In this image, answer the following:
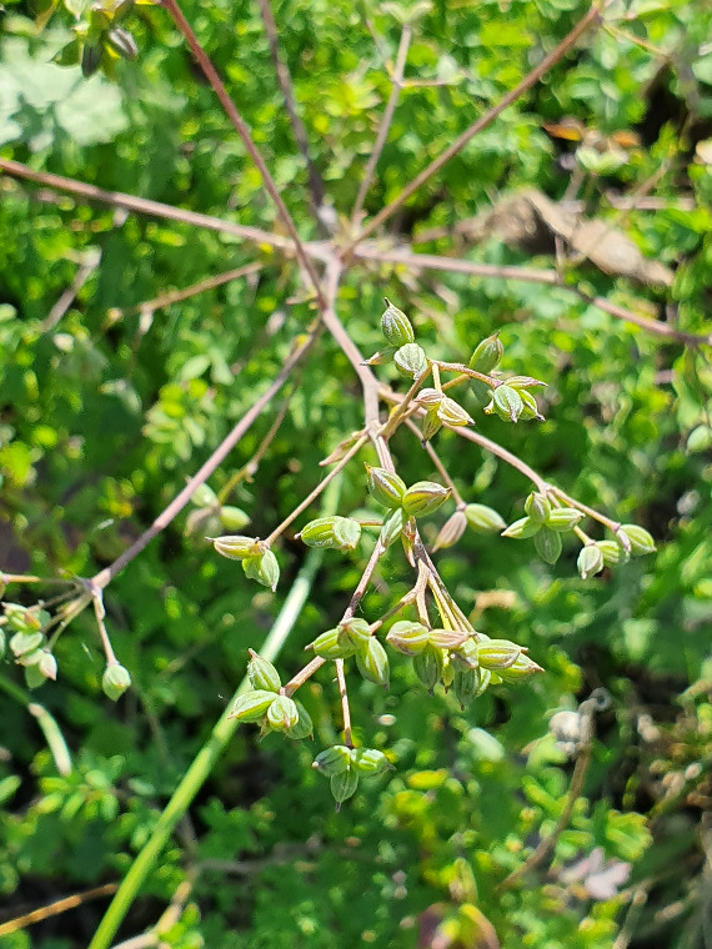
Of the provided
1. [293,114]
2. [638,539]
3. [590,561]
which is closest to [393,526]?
[590,561]

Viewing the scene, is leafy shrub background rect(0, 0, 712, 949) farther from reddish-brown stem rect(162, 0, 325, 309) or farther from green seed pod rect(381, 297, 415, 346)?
green seed pod rect(381, 297, 415, 346)

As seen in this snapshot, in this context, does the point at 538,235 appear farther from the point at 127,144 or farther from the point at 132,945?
the point at 132,945

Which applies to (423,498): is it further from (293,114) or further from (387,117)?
(293,114)

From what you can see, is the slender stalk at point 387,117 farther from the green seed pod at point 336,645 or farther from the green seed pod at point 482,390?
the green seed pod at point 336,645

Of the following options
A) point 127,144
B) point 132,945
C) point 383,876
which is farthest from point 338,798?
point 127,144

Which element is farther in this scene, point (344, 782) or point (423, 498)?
point (344, 782)

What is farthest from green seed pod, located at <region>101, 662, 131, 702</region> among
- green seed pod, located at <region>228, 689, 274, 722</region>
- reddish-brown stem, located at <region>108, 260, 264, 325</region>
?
reddish-brown stem, located at <region>108, 260, 264, 325</region>
